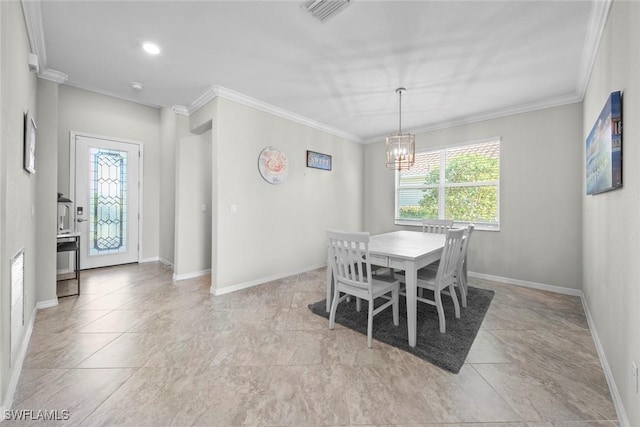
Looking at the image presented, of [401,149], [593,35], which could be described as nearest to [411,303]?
[401,149]

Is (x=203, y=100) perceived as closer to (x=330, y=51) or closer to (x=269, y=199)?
(x=269, y=199)

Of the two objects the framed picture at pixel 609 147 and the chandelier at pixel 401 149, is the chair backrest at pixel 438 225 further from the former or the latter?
the framed picture at pixel 609 147

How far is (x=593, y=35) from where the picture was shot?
2.09 m

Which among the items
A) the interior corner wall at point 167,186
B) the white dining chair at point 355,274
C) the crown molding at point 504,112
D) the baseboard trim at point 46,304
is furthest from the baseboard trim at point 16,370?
the crown molding at point 504,112

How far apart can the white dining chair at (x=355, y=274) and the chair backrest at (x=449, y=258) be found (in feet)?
1.34

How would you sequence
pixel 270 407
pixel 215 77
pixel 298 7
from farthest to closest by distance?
1. pixel 215 77
2. pixel 298 7
3. pixel 270 407

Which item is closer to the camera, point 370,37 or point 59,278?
point 370,37

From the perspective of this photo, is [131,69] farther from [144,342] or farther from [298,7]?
[144,342]

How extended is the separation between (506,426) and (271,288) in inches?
107

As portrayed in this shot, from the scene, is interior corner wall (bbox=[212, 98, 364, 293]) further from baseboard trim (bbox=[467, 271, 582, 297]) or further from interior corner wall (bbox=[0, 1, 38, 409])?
baseboard trim (bbox=[467, 271, 582, 297])

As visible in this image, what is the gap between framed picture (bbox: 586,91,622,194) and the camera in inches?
60.3

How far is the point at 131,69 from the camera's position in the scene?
2748 mm

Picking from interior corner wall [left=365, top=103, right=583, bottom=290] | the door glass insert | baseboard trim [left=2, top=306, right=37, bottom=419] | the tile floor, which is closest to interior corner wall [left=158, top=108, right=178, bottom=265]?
the door glass insert

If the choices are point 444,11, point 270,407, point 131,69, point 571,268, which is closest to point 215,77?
point 131,69
